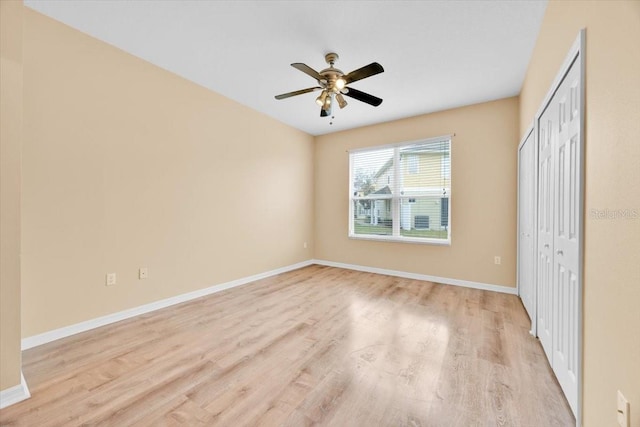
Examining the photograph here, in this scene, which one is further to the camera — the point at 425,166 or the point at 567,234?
the point at 425,166

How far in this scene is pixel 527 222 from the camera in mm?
2984

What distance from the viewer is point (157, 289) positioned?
3068mm

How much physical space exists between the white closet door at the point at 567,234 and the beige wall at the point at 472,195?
2096mm

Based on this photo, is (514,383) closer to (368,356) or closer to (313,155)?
(368,356)

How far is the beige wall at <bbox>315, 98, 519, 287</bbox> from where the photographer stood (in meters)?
3.73

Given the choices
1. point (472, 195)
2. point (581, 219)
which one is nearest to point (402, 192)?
point (472, 195)

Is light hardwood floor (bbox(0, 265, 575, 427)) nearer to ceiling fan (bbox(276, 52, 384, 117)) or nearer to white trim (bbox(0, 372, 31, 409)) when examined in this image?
white trim (bbox(0, 372, 31, 409))

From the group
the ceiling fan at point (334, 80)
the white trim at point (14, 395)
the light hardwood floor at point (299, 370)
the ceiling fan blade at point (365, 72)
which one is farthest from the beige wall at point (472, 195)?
the white trim at point (14, 395)

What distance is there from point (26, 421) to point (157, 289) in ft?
5.49

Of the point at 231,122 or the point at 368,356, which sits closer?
the point at 368,356

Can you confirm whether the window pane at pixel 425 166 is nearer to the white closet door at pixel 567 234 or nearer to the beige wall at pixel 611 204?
the white closet door at pixel 567 234

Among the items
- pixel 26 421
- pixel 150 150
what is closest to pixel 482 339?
pixel 26 421

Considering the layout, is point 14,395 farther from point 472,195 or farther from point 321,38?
point 472,195

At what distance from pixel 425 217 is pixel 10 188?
4.69 m
